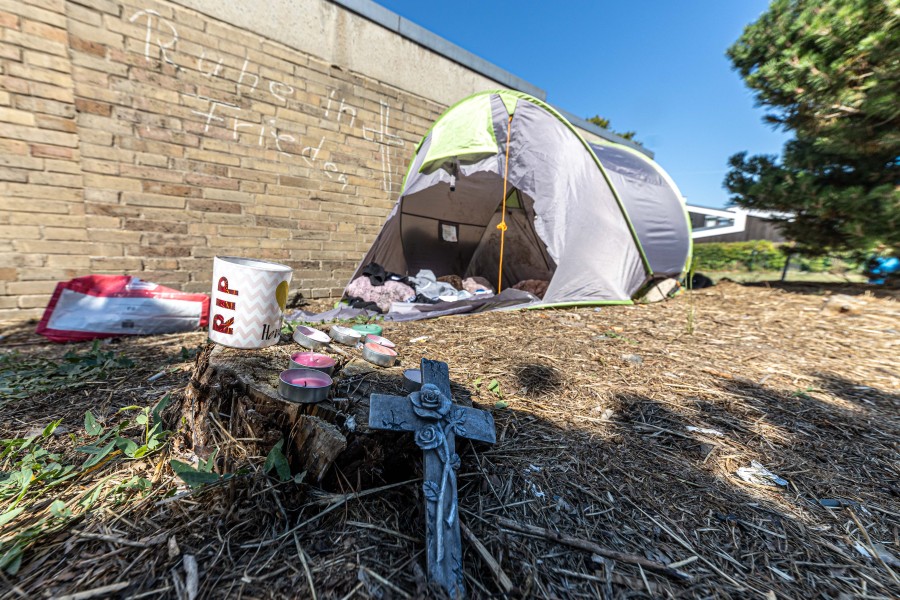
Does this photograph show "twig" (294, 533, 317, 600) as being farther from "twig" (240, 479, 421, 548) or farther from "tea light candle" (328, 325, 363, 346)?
"tea light candle" (328, 325, 363, 346)

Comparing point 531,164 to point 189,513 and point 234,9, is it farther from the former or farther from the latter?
point 189,513

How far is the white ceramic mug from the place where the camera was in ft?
4.12

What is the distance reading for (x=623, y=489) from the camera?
1.11m

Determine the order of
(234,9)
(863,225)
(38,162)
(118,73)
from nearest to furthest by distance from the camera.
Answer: (38,162), (118,73), (234,9), (863,225)

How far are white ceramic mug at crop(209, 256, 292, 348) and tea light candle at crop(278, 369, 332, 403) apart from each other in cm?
30

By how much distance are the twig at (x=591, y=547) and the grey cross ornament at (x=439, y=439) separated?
0.19 metres

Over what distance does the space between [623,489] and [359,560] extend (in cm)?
78

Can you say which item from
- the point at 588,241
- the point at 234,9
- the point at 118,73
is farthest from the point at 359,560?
the point at 234,9

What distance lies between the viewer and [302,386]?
1.03 metres

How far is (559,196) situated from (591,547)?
326 cm

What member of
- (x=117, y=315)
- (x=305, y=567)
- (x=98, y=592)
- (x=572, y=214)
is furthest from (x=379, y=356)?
(x=572, y=214)

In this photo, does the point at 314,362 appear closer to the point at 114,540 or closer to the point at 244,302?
the point at 244,302

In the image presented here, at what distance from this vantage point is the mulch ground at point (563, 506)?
2.70 ft

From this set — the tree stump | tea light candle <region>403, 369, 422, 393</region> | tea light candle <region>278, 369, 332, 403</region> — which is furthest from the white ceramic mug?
tea light candle <region>403, 369, 422, 393</region>
